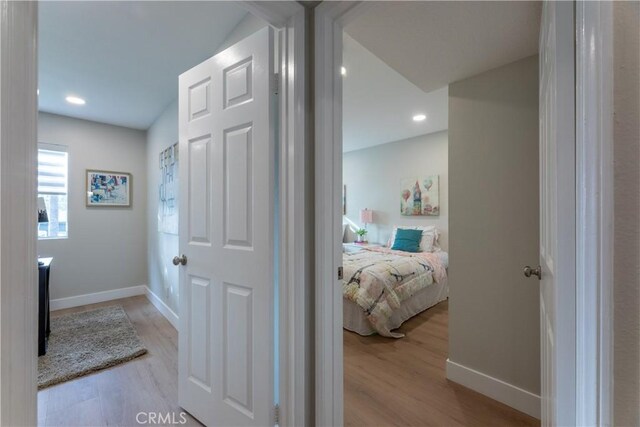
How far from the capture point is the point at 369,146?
5199 millimetres

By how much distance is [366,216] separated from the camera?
516cm

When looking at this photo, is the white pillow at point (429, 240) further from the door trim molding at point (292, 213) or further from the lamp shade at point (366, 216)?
the door trim molding at point (292, 213)

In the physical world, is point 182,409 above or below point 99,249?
below

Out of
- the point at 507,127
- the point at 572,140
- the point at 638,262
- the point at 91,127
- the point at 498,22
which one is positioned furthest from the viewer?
the point at 91,127

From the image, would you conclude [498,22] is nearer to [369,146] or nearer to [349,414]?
[349,414]

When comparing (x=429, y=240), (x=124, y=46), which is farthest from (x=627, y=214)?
(x=429, y=240)

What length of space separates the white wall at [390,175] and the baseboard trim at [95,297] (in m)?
3.78

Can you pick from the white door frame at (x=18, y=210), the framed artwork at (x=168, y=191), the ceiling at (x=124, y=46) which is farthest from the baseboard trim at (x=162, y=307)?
the white door frame at (x=18, y=210)

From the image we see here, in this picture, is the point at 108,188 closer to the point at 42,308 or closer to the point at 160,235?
the point at 160,235

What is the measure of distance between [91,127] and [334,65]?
397 centimetres

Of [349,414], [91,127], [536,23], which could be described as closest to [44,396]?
[349,414]

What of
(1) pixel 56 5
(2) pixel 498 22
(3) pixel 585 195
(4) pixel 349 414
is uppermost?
(1) pixel 56 5

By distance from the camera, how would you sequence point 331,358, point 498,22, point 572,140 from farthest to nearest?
point 498,22 < point 331,358 < point 572,140

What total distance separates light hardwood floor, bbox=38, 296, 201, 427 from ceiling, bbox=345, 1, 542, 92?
2.46 m
